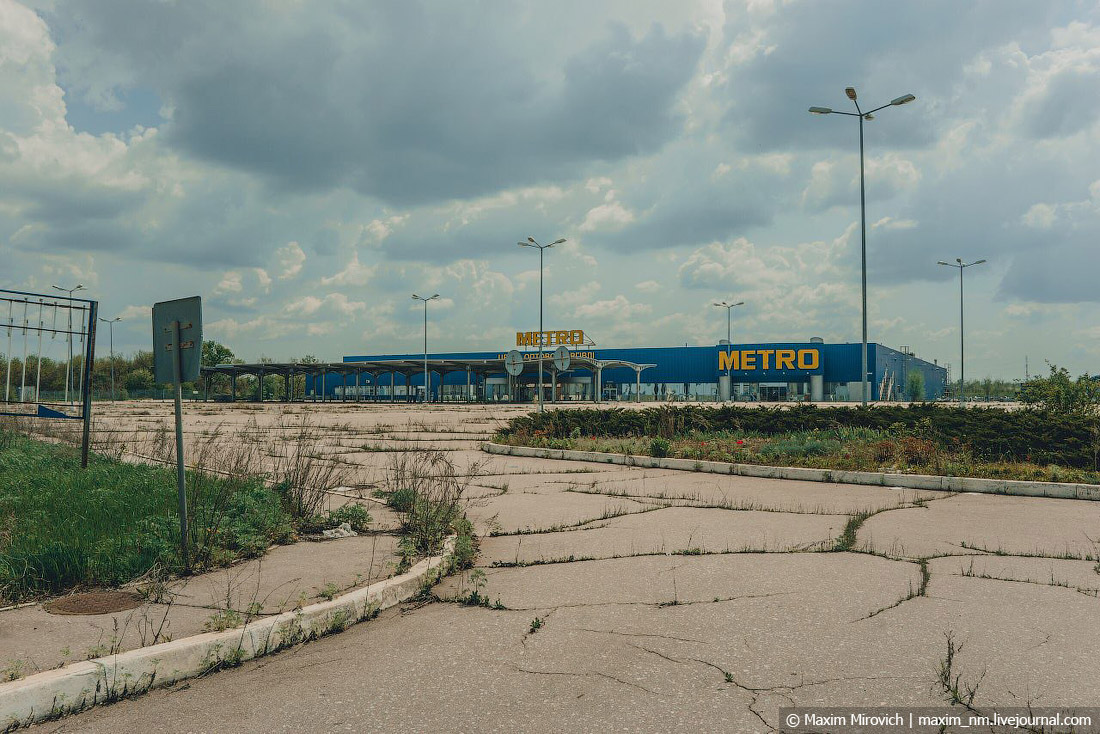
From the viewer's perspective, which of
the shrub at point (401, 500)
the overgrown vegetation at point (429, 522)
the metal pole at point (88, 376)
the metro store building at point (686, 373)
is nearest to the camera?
the overgrown vegetation at point (429, 522)

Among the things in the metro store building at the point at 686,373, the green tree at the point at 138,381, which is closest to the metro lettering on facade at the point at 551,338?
the metro store building at the point at 686,373

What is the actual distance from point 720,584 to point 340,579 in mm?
2995

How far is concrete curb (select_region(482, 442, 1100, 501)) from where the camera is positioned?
1090cm

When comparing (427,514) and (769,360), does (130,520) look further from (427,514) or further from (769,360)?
(769,360)

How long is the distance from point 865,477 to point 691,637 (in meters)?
8.91

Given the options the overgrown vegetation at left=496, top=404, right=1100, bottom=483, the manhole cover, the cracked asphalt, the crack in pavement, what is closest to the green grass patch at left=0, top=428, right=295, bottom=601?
the manhole cover

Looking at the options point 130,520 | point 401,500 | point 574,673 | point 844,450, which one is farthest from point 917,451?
point 130,520

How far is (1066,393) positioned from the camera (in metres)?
17.0

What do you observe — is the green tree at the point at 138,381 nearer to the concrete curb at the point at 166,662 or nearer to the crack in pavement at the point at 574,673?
the concrete curb at the point at 166,662

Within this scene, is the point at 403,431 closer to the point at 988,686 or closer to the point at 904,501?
the point at 904,501

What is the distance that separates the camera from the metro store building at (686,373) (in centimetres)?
8069

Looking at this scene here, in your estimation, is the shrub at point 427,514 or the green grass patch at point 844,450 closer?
the shrub at point 427,514

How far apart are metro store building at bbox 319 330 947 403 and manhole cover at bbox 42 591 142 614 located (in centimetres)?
6483

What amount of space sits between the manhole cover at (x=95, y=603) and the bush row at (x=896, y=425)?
521 inches
